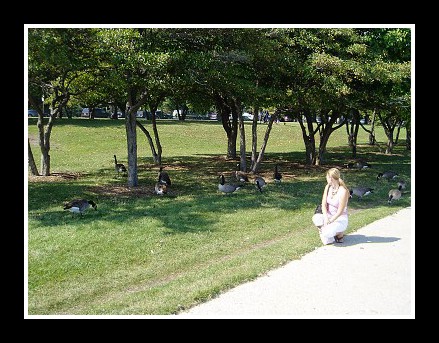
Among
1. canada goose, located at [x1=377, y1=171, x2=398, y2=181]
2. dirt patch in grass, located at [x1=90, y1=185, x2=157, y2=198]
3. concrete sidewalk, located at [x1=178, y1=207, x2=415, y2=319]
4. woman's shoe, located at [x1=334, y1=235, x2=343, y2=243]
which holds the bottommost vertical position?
concrete sidewalk, located at [x1=178, y1=207, x2=415, y2=319]

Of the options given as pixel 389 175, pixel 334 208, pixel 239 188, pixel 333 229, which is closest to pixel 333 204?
pixel 334 208

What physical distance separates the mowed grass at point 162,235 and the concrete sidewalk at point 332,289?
31 cm

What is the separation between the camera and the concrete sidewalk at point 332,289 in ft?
19.6

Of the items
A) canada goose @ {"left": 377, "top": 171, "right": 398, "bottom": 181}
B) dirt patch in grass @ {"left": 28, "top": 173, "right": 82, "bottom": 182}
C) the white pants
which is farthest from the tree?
canada goose @ {"left": 377, "top": 171, "right": 398, "bottom": 181}

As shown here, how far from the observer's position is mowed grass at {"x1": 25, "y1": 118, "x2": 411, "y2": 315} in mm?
7078

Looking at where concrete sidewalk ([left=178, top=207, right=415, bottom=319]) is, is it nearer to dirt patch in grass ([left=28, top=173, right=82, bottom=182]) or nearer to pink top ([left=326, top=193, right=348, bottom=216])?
pink top ([left=326, top=193, right=348, bottom=216])

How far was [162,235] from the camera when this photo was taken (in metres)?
10.3

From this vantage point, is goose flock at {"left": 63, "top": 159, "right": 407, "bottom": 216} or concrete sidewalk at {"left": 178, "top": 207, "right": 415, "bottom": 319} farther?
goose flock at {"left": 63, "top": 159, "right": 407, "bottom": 216}

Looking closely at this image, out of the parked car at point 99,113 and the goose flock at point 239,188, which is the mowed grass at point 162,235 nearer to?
the goose flock at point 239,188

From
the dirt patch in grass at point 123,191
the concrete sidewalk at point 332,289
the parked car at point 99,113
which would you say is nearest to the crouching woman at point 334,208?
the concrete sidewalk at point 332,289

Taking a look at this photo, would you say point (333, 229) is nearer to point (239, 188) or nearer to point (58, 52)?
point (239, 188)

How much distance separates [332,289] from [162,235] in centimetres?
467

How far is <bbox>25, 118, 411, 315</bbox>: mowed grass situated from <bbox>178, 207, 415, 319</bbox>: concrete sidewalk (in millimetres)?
313

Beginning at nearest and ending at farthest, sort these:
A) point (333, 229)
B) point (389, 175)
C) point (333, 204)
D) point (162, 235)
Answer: point (333, 229) < point (333, 204) < point (162, 235) < point (389, 175)
